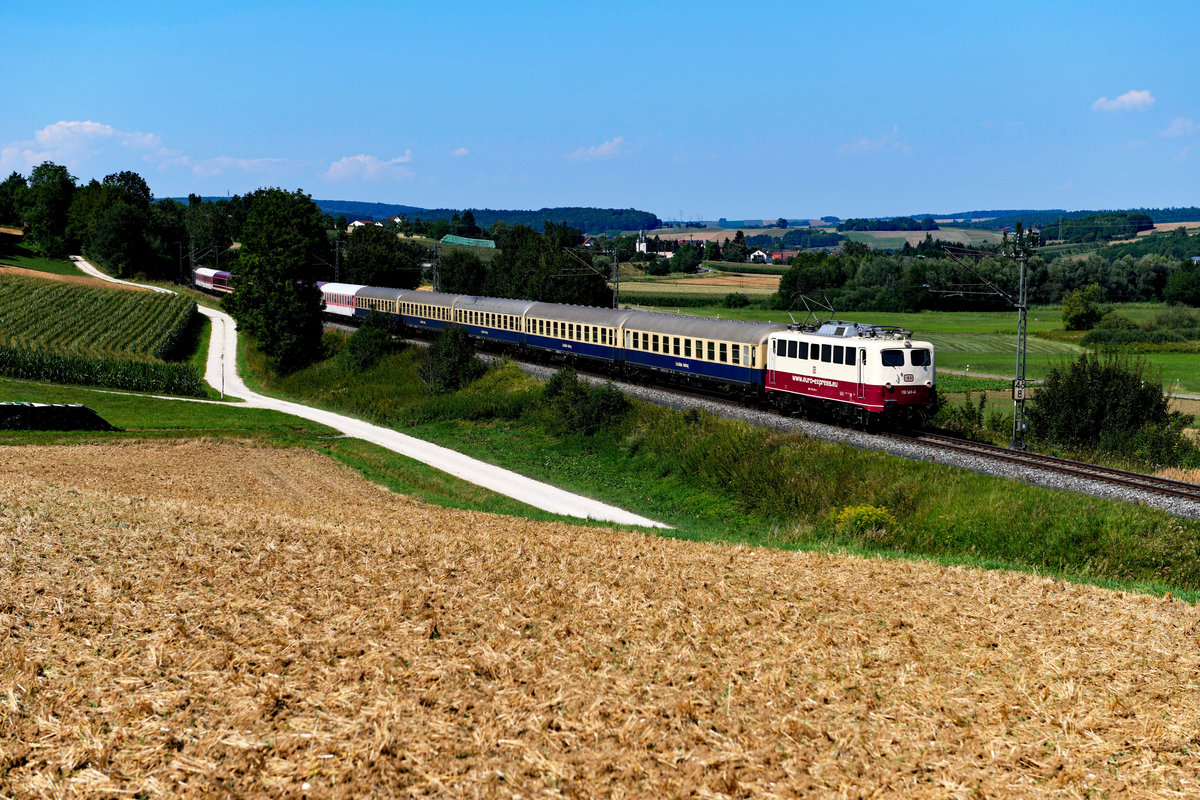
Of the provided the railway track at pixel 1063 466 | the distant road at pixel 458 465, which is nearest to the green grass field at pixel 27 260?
the distant road at pixel 458 465

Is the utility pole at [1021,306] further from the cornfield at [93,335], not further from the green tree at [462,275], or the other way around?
the green tree at [462,275]

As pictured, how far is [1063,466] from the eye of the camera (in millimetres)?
28578

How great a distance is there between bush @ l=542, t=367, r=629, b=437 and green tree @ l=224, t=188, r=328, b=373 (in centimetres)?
3496

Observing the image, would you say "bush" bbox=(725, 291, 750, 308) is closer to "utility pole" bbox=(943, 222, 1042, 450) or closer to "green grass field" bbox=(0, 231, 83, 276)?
"green grass field" bbox=(0, 231, 83, 276)

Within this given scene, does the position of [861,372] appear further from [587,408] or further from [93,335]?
[93,335]

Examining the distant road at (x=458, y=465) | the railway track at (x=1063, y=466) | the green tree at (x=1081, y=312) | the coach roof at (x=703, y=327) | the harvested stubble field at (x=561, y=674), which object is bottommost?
the distant road at (x=458, y=465)

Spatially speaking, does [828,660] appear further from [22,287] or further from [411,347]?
[22,287]

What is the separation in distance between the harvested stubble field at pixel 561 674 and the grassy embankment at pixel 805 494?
496 cm

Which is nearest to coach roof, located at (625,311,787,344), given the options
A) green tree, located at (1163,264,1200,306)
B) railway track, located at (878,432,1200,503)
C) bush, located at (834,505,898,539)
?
railway track, located at (878,432,1200,503)

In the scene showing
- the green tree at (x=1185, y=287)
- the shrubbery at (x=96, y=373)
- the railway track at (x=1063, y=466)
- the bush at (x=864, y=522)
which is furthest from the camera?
the green tree at (x=1185, y=287)

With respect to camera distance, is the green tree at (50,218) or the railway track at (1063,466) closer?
the railway track at (1063,466)

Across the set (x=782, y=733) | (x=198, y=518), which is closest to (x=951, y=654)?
(x=782, y=733)

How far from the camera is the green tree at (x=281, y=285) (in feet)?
238

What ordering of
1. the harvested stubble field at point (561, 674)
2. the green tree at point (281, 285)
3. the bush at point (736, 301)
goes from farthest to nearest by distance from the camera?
1. the bush at point (736, 301)
2. the green tree at point (281, 285)
3. the harvested stubble field at point (561, 674)
